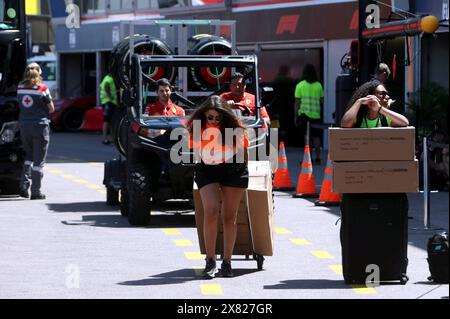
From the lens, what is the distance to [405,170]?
1077 centimetres

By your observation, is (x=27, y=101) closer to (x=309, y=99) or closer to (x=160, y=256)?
(x=160, y=256)

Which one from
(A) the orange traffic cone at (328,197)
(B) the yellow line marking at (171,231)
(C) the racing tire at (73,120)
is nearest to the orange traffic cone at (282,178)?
(A) the orange traffic cone at (328,197)

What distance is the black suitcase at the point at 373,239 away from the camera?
35.4 feet

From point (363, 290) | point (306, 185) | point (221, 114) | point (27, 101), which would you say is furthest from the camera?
point (306, 185)

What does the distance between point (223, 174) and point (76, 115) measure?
27969mm

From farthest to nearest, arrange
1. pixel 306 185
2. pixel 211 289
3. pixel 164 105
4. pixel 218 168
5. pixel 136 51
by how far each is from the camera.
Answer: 1. pixel 306 185
2. pixel 136 51
3. pixel 164 105
4. pixel 218 168
5. pixel 211 289

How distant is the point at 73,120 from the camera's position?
38625 mm

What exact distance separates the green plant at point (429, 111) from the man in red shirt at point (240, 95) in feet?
14.1

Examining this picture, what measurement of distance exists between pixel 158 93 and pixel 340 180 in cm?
553

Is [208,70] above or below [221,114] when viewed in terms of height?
above

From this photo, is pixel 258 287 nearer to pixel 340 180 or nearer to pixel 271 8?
→ pixel 340 180

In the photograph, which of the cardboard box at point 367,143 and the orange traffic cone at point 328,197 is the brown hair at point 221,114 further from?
the orange traffic cone at point 328,197

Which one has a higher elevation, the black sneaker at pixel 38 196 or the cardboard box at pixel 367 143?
the cardboard box at pixel 367 143

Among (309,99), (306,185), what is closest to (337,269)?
(306,185)
